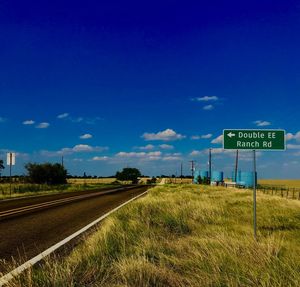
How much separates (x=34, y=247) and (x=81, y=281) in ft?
12.8

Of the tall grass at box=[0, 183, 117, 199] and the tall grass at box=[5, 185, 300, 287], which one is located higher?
the tall grass at box=[5, 185, 300, 287]

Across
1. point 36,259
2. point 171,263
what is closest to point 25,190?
point 36,259

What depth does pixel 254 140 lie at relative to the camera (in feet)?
33.5

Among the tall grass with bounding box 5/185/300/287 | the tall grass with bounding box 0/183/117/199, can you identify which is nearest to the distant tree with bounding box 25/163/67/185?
the tall grass with bounding box 0/183/117/199

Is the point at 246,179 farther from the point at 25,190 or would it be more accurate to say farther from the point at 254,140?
the point at 254,140

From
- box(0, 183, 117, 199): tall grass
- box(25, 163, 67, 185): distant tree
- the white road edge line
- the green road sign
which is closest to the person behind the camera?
the white road edge line

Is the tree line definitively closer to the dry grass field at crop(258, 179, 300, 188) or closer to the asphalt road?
the dry grass field at crop(258, 179, 300, 188)

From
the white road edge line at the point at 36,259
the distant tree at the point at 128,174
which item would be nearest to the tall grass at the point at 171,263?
the white road edge line at the point at 36,259

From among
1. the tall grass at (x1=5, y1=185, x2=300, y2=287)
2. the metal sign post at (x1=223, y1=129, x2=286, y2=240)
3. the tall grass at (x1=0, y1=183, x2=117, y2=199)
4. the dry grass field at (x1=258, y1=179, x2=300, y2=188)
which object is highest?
the metal sign post at (x1=223, y1=129, x2=286, y2=240)

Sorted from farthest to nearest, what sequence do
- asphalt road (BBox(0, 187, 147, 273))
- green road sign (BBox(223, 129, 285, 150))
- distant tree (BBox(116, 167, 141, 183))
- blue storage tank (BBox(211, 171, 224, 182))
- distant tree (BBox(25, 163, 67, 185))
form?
distant tree (BBox(116, 167, 141, 183)) → blue storage tank (BBox(211, 171, 224, 182)) → distant tree (BBox(25, 163, 67, 185)) → green road sign (BBox(223, 129, 285, 150)) → asphalt road (BBox(0, 187, 147, 273))

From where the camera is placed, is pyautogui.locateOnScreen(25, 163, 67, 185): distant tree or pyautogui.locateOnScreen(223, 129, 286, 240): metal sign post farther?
pyautogui.locateOnScreen(25, 163, 67, 185): distant tree

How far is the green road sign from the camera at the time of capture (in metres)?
10.1

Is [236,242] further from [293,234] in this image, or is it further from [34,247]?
[34,247]

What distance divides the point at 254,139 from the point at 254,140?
0.08 feet
